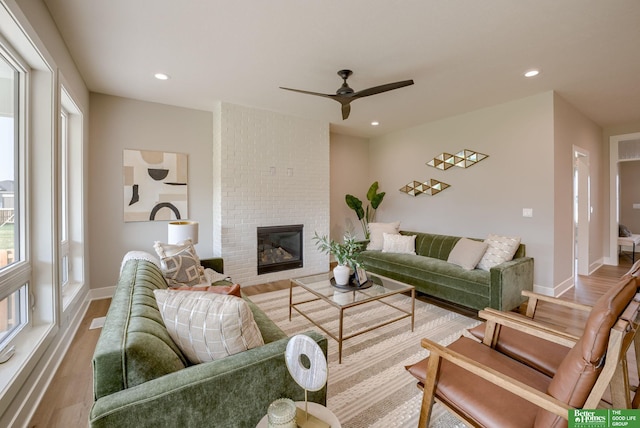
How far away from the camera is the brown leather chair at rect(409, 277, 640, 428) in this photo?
98cm

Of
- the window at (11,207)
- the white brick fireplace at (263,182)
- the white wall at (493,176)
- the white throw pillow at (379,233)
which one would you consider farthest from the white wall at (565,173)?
the window at (11,207)

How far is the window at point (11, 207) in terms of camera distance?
177 cm

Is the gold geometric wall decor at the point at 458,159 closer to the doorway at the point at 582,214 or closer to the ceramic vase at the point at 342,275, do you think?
the doorway at the point at 582,214

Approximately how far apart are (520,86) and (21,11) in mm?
4490

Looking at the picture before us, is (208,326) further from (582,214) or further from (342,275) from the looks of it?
(582,214)

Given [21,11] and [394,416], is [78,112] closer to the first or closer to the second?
[21,11]

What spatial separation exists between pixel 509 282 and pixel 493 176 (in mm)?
1825

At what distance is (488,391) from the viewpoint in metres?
1.26

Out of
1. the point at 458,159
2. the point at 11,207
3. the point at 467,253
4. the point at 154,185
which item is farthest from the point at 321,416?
the point at 458,159

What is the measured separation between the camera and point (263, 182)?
4.38 metres

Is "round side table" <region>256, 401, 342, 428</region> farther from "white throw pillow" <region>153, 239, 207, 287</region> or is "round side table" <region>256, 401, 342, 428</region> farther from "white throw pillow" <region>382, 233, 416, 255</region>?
"white throw pillow" <region>382, 233, 416, 255</region>

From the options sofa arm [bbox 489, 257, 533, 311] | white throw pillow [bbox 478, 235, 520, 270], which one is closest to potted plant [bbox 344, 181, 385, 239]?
white throw pillow [bbox 478, 235, 520, 270]

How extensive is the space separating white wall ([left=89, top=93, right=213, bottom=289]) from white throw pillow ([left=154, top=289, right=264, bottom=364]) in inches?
125

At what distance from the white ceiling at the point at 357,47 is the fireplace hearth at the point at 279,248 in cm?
197
